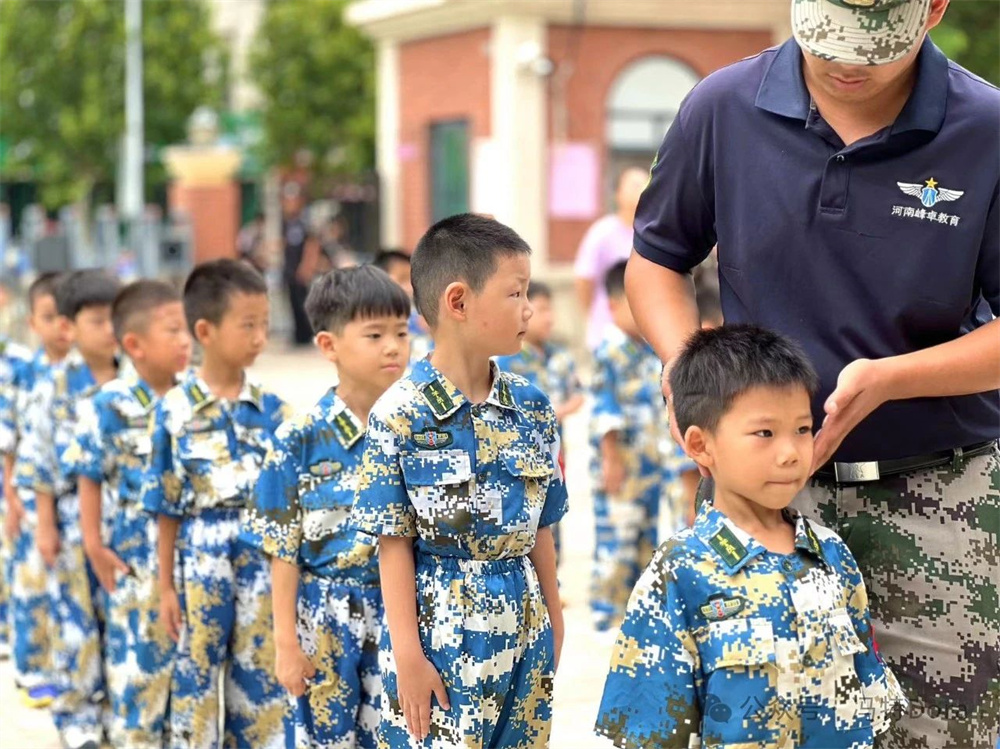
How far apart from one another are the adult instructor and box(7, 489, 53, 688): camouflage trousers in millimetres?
4116

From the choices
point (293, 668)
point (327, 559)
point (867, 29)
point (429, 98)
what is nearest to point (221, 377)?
point (327, 559)

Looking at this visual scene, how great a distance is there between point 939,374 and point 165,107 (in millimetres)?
34060

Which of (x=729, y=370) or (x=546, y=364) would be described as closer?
(x=729, y=370)

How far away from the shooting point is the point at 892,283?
3207 millimetres

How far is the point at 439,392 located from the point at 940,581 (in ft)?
3.77

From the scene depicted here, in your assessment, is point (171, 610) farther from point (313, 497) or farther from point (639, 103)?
point (639, 103)

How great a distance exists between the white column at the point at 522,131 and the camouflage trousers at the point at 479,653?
16334 millimetres

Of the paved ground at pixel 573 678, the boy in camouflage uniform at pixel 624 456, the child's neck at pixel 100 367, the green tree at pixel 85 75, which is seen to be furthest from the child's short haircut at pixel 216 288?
the green tree at pixel 85 75

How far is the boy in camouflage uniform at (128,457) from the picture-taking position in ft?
18.5

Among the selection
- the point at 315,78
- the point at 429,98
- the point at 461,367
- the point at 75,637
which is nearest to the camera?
the point at 461,367

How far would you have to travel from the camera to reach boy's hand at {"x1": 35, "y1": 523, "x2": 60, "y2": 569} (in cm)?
642

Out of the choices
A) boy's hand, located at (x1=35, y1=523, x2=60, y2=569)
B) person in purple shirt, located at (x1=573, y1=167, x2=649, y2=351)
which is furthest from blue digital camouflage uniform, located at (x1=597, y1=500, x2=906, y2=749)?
person in purple shirt, located at (x1=573, y1=167, x2=649, y2=351)

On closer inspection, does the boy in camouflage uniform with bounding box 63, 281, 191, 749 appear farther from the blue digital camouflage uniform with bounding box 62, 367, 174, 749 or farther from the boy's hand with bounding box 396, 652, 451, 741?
the boy's hand with bounding box 396, 652, 451, 741

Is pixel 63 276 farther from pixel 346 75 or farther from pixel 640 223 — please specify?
pixel 346 75
